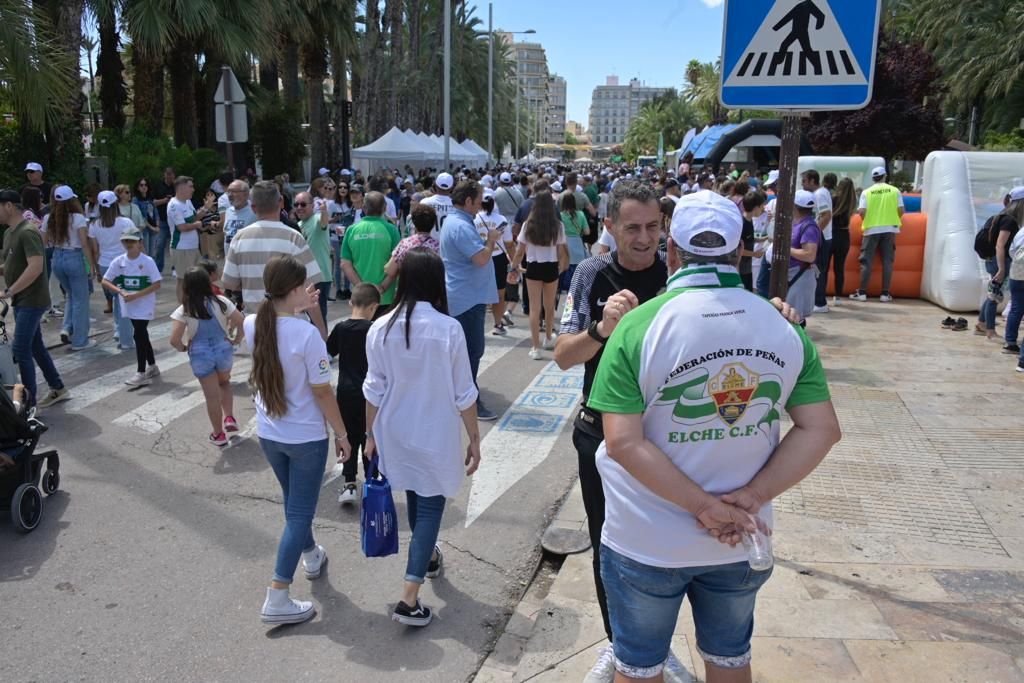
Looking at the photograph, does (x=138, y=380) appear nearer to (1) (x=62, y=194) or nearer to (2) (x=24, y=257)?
(2) (x=24, y=257)

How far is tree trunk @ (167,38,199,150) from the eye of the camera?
67.2ft

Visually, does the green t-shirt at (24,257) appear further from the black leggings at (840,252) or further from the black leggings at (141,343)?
the black leggings at (840,252)

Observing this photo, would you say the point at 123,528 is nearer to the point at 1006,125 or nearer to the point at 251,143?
the point at 251,143

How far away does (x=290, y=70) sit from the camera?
28656 millimetres

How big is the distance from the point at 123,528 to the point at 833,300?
991 cm

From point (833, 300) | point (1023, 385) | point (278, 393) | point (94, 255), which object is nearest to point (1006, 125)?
point (833, 300)

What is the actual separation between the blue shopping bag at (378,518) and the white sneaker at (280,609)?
0.44 m

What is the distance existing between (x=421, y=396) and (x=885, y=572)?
2454mm

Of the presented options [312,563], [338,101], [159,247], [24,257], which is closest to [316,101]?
[338,101]

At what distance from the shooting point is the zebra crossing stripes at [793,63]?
348 cm

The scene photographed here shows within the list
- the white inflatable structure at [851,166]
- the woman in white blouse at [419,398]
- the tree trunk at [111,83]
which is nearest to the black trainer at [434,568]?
the woman in white blouse at [419,398]

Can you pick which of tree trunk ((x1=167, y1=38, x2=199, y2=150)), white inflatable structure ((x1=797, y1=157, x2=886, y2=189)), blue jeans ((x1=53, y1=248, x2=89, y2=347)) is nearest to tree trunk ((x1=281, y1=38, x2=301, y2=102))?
tree trunk ((x1=167, y1=38, x2=199, y2=150))

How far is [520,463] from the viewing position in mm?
5953

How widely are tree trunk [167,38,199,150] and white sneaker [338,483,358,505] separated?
18.1 m
